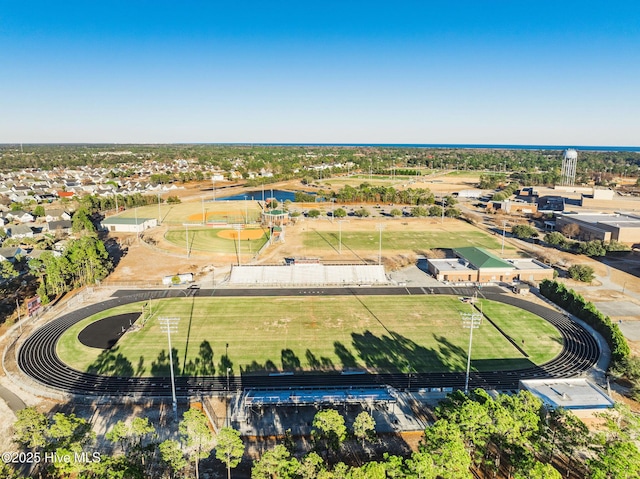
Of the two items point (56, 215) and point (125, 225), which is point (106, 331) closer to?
point (125, 225)

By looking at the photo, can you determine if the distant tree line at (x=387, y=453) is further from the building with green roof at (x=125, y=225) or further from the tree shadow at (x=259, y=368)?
the building with green roof at (x=125, y=225)

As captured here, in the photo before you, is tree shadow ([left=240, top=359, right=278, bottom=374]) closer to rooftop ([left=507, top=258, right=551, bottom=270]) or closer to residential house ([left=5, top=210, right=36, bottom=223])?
rooftop ([left=507, top=258, right=551, bottom=270])

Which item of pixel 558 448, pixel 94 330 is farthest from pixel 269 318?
pixel 558 448

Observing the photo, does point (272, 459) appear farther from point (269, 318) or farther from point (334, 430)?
point (269, 318)

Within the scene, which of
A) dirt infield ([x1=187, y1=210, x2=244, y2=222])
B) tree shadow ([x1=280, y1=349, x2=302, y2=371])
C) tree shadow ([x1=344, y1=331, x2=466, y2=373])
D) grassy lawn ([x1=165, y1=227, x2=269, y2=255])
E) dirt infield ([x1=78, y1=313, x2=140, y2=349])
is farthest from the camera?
dirt infield ([x1=187, y1=210, x2=244, y2=222])

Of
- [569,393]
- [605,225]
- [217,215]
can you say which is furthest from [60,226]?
[605,225]

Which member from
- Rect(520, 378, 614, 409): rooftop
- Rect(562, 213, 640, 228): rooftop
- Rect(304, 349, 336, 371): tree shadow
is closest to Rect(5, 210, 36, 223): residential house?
Rect(304, 349, 336, 371): tree shadow

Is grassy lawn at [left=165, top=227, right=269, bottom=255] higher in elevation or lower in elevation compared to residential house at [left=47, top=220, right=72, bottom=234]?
lower

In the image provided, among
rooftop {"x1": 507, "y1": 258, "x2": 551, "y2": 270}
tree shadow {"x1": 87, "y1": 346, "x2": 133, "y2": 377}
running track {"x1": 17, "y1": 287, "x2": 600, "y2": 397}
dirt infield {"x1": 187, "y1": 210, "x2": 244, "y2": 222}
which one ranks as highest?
dirt infield {"x1": 187, "y1": 210, "x2": 244, "y2": 222}
